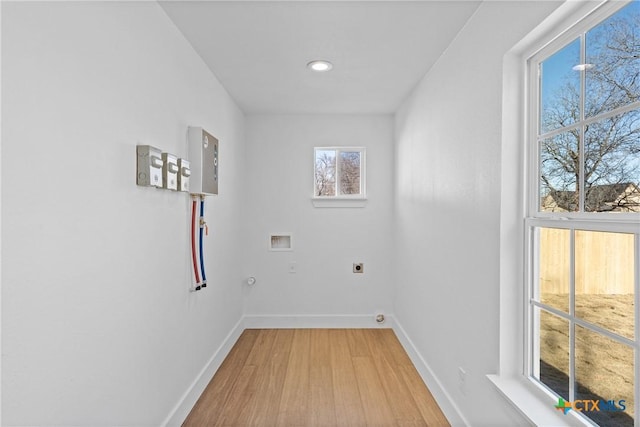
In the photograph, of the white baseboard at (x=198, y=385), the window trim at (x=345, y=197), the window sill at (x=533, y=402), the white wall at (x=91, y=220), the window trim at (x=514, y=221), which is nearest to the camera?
the white wall at (x=91, y=220)

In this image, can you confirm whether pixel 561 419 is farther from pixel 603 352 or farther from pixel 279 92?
pixel 279 92

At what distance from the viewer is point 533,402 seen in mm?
1441

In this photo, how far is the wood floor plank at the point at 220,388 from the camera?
226 centimetres

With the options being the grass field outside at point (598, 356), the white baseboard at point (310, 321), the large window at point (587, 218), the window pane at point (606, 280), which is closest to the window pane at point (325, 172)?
the white baseboard at point (310, 321)

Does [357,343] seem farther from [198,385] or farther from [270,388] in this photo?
[198,385]

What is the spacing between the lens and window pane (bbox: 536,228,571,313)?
53.2 inches

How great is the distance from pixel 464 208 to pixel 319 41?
4.42 ft

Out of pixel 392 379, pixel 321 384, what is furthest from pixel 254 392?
pixel 392 379

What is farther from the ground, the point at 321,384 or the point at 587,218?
the point at 587,218

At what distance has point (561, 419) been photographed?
1316 millimetres

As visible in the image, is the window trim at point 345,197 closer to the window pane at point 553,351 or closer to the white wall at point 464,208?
the white wall at point 464,208

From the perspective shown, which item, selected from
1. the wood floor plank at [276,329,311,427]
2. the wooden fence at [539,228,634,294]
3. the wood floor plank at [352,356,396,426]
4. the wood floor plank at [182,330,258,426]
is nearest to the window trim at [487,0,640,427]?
the wooden fence at [539,228,634,294]

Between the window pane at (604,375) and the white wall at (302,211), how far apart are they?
2.79 meters

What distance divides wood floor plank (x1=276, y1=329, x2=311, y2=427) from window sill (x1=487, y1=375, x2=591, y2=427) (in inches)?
47.7
